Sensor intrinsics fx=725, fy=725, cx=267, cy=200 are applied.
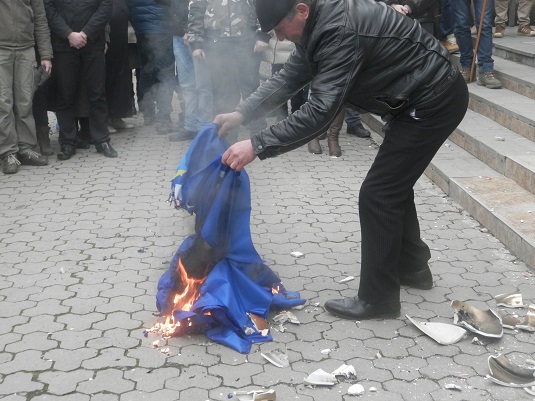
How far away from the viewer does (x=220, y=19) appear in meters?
7.93

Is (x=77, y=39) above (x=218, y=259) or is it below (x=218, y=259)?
above

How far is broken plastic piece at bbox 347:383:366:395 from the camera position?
3.63 meters

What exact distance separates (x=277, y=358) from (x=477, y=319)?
1.22 metres

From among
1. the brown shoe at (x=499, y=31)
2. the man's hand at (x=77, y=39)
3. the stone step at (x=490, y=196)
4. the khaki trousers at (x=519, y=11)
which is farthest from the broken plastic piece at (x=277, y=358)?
the khaki trousers at (x=519, y=11)

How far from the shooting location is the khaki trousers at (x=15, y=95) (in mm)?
7359

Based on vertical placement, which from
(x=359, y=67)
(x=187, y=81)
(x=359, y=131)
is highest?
(x=359, y=67)

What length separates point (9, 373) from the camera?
12.5 ft

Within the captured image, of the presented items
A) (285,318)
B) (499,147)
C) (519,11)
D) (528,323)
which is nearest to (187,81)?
(499,147)

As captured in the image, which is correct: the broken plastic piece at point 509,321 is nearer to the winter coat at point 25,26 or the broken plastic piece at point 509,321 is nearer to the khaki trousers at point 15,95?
the khaki trousers at point 15,95

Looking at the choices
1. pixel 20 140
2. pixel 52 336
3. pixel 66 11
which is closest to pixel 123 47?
pixel 66 11

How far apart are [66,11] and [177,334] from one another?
15.6 feet

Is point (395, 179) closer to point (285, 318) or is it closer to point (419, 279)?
point (419, 279)

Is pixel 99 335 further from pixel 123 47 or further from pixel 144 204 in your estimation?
pixel 123 47

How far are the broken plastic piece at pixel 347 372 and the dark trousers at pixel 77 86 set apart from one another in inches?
203
